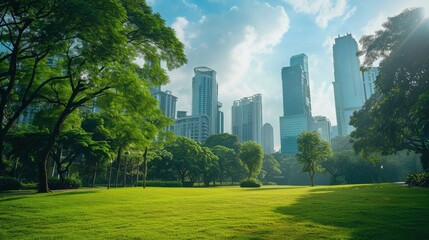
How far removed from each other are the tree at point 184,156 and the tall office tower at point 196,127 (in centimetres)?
10915

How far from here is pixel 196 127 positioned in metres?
175

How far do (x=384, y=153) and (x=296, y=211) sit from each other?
31822mm

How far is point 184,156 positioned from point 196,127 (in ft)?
380

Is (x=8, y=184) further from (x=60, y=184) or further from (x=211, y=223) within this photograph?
(x=211, y=223)

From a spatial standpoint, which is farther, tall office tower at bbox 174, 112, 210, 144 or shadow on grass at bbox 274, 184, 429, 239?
tall office tower at bbox 174, 112, 210, 144

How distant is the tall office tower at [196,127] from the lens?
173 metres

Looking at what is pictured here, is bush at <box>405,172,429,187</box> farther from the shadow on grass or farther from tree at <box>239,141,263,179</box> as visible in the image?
tree at <box>239,141,263,179</box>

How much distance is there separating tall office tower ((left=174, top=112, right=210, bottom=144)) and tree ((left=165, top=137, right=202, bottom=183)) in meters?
109

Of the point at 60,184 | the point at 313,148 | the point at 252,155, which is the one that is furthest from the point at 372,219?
the point at 252,155

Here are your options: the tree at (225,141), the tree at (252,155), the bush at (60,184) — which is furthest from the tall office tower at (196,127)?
the bush at (60,184)

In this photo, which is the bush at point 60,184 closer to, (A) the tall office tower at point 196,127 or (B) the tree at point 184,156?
(B) the tree at point 184,156

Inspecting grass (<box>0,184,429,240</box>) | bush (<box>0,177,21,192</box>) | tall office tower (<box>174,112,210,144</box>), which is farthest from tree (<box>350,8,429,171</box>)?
tall office tower (<box>174,112,210,144</box>)


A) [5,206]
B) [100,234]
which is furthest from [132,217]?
[5,206]

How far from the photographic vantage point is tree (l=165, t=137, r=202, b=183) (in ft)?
190
